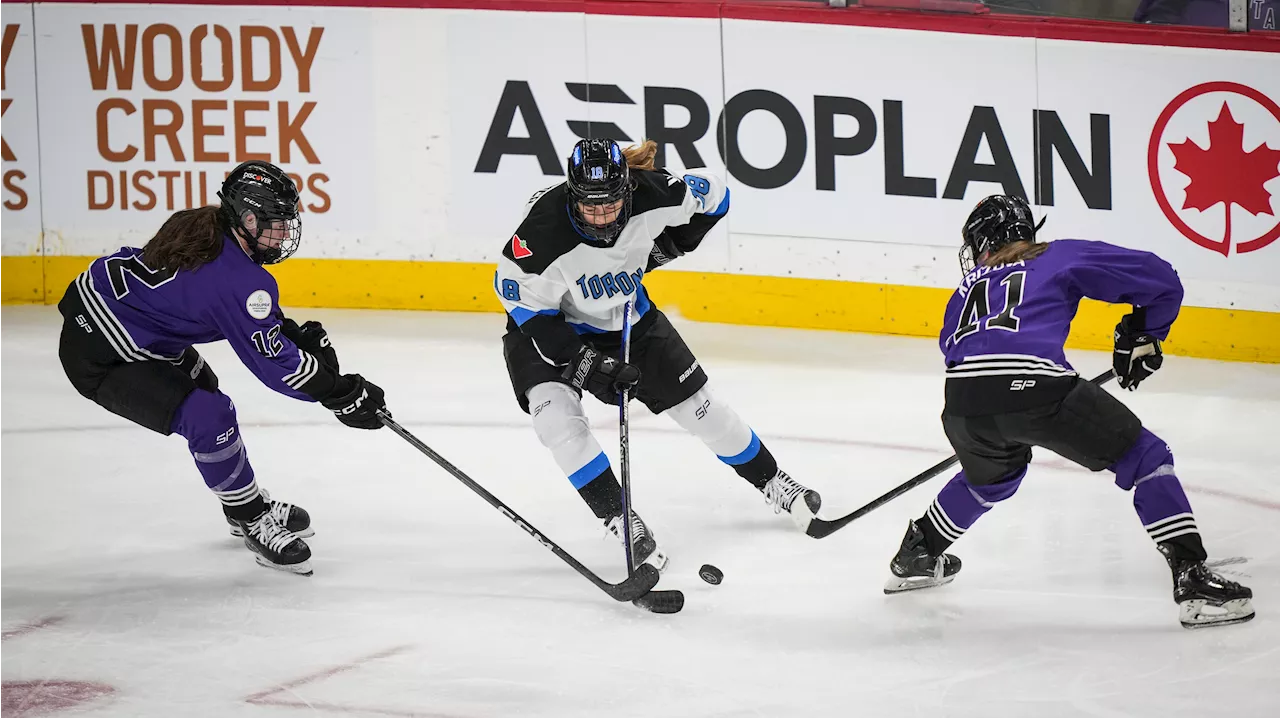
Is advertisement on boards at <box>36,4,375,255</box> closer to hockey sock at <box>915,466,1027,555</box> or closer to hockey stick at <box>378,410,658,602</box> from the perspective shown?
hockey stick at <box>378,410,658,602</box>

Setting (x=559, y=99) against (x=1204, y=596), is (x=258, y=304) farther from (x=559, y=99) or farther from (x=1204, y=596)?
(x=559, y=99)

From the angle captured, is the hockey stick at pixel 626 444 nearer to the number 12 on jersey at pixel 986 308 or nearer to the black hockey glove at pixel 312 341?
the black hockey glove at pixel 312 341

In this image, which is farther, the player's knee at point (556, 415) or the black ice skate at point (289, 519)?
the black ice skate at point (289, 519)

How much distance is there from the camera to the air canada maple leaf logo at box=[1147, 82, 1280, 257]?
5.53 meters

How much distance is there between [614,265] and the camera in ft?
12.1

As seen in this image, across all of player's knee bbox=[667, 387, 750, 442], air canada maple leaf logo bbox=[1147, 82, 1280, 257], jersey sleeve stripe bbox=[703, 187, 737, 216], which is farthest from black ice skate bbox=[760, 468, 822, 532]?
air canada maple leaf logo bbox=[1147, 82, 1280, 257]

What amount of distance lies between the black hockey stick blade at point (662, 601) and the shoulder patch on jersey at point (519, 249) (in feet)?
2.80

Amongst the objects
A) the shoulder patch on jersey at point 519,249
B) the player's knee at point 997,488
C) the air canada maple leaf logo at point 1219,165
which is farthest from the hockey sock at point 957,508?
the air canada maple leaf logo at point 1219,165

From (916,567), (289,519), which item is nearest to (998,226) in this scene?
(916,567)

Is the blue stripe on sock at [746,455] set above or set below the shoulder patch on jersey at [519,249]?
below

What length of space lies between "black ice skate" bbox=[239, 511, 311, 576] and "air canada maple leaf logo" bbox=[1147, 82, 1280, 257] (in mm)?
3590

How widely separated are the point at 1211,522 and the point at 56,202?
5.21 metres

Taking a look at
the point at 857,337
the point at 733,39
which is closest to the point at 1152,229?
the point at 857,337

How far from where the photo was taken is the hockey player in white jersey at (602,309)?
140 inches
